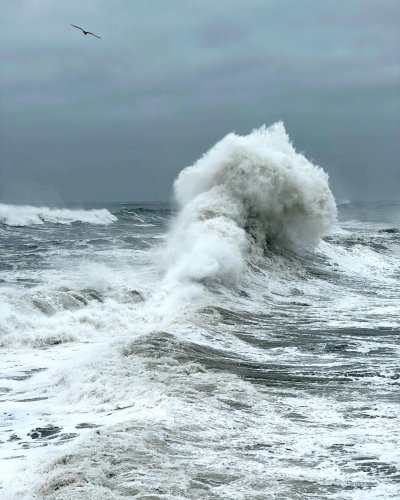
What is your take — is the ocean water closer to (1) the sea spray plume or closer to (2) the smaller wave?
(1) the sea spray plume

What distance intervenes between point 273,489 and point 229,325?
7170 millimetres

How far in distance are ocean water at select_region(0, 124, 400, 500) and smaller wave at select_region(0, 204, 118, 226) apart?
73.0ft

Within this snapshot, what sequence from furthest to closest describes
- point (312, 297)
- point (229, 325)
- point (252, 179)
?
point (252, 179), point (312, 297), point (229, 325)

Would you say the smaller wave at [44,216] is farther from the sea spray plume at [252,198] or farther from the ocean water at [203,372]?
the ocean water at [203,372]

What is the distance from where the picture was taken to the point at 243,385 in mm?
9172

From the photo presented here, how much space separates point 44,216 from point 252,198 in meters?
27.7

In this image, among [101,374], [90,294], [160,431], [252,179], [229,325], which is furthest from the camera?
[252,179]

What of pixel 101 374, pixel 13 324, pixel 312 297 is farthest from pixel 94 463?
pixel 312 297

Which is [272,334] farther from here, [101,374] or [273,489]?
[273,489]

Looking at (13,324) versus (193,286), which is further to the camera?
(193,286)

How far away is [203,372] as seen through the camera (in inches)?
378

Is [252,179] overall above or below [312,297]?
above

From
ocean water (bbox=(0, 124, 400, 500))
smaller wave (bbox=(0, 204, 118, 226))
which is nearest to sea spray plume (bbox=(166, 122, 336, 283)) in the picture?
ocean water (bbox=(0, 124, 400, 500))

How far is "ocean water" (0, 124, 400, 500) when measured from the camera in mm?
6305
